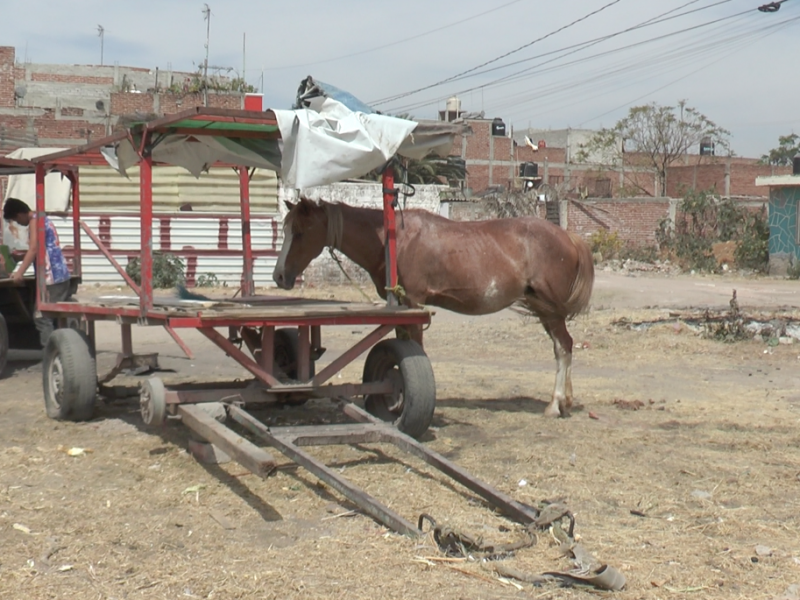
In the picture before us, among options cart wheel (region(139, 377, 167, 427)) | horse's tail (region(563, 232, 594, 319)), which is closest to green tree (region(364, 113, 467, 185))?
horse's tail (region(563, 232, 594, 319))

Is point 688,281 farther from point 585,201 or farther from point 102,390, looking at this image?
point 102,390

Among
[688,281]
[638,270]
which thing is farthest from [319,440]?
[638,270]

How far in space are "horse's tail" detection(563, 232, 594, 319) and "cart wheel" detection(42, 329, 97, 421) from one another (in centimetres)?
429

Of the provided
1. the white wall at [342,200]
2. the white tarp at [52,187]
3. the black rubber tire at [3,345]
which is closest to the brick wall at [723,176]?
the white wall at [342,200]

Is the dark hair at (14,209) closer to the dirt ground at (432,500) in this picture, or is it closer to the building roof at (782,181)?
the dirt ground at (432,500)

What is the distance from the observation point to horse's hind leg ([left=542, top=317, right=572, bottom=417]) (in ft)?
28.2

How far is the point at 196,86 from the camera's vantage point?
38562 mm

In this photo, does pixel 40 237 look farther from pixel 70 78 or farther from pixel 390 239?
pixel 70 78

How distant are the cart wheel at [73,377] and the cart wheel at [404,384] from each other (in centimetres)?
226

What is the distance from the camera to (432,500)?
5629 millimetres

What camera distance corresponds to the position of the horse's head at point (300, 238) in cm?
742

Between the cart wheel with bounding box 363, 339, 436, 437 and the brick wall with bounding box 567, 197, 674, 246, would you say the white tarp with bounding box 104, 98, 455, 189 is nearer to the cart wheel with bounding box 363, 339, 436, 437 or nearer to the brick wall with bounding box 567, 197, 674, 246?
the cart wheel with bounding box 363, 339, 436, 437

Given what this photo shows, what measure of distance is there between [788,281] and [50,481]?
→ 2469cm

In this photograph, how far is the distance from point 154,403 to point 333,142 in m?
2.18
